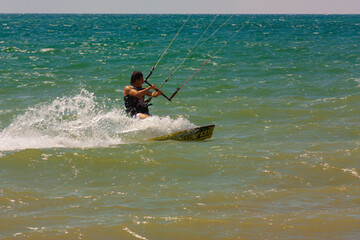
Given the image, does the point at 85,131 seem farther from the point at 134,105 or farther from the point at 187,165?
the point at 187,165

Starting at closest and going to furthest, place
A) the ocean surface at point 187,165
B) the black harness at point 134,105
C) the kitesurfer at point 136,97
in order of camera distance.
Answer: the ocean surface at point 187,165 → the kitesurfer at point 136,97 → the black harness at point 134,105

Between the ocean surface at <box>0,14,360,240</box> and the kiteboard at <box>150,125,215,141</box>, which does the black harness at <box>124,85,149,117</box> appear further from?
the kiteboard at <box>150,125,215,141</box>

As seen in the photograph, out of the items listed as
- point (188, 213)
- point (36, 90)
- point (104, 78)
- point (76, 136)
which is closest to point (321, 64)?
point (104, 78)

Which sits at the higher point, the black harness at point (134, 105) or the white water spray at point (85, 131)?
the black harness at point (134, 105)

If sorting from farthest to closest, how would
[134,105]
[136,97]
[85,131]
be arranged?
1. [85,131]
2. [134,105]
3. [136,97]

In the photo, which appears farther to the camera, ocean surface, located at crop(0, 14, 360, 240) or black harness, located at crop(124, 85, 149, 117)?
black harness, located at crop(124, 85, 149, 117)

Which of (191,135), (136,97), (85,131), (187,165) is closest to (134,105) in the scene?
(136,97)

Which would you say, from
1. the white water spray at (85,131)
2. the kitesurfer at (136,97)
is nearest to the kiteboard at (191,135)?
the white water spray at (85,131)

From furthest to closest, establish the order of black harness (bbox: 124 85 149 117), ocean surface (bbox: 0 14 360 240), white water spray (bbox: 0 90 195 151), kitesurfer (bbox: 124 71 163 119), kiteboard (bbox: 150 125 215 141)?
black harness (bbox: 124 85 149 117) < kitesurfer (bbox: 124 71 163 119) < kiteboard (bbox: 150 125 215 141) < white water spray (bbox: 0 90 195 151) < ocean surface (bbox: 0 14 360 240)

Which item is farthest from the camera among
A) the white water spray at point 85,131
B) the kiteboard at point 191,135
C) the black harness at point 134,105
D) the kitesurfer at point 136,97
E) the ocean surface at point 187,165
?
the black harness at point 134,105

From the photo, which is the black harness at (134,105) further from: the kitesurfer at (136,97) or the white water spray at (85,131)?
the white water spray at (85,131)

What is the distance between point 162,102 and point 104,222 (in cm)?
984

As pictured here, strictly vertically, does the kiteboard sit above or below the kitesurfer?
below

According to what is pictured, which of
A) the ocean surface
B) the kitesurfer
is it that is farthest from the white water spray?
the kitesurfer
